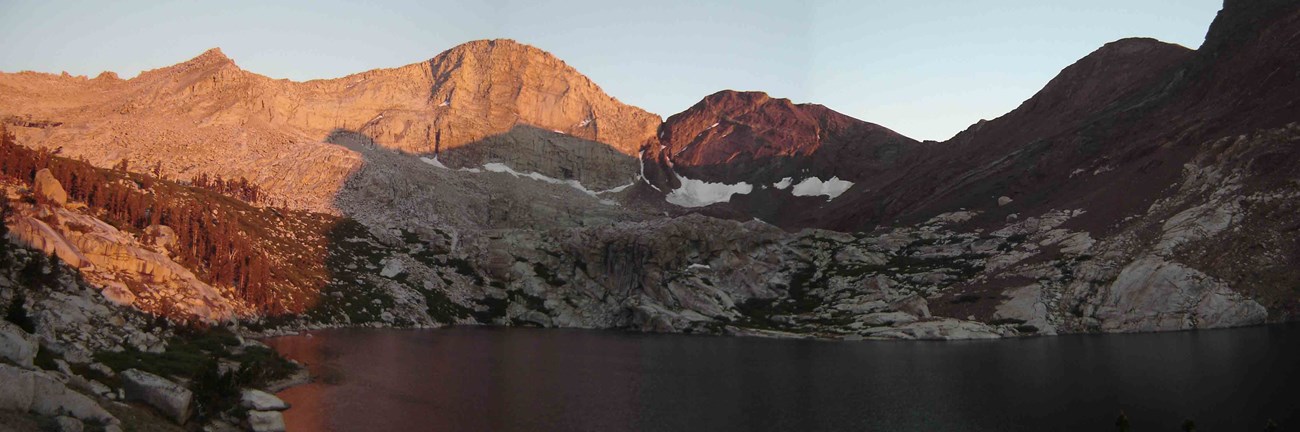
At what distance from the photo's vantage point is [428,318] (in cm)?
12706

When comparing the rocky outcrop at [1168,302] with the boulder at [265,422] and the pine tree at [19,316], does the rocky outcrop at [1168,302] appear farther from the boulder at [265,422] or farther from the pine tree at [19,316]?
the pine tree at [19,316]

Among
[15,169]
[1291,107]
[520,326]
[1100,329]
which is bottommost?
[520,326]

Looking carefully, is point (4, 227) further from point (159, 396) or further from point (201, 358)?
point (159, 396)

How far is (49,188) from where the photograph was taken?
69875 mm

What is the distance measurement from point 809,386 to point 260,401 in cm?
4167

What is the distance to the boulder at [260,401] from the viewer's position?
146 feet

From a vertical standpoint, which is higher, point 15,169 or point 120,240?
point 15,169

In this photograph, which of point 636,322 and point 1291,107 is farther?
point 636,322

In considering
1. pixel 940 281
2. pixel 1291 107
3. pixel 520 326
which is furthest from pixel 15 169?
pixel 1291 107

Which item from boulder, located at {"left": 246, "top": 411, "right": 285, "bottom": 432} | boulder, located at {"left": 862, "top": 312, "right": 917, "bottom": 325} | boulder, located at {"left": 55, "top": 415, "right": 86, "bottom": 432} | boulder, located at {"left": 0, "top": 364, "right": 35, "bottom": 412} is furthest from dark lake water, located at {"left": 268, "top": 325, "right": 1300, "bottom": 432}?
boulder, located at {"left": 0, "top": 364, "right": 35, "bottom": 412}

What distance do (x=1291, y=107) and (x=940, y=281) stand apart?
5908 centimetres

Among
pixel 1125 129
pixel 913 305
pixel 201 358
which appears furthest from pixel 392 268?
pixel 1125 129

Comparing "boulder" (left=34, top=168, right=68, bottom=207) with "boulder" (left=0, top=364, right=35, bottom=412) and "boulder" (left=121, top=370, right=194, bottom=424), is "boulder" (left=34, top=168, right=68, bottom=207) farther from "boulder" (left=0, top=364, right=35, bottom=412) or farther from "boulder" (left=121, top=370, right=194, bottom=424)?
"boulder" (left=0, top=364, right=35, bottom=412)

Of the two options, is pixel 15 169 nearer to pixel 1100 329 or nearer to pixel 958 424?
pixel 958 424
